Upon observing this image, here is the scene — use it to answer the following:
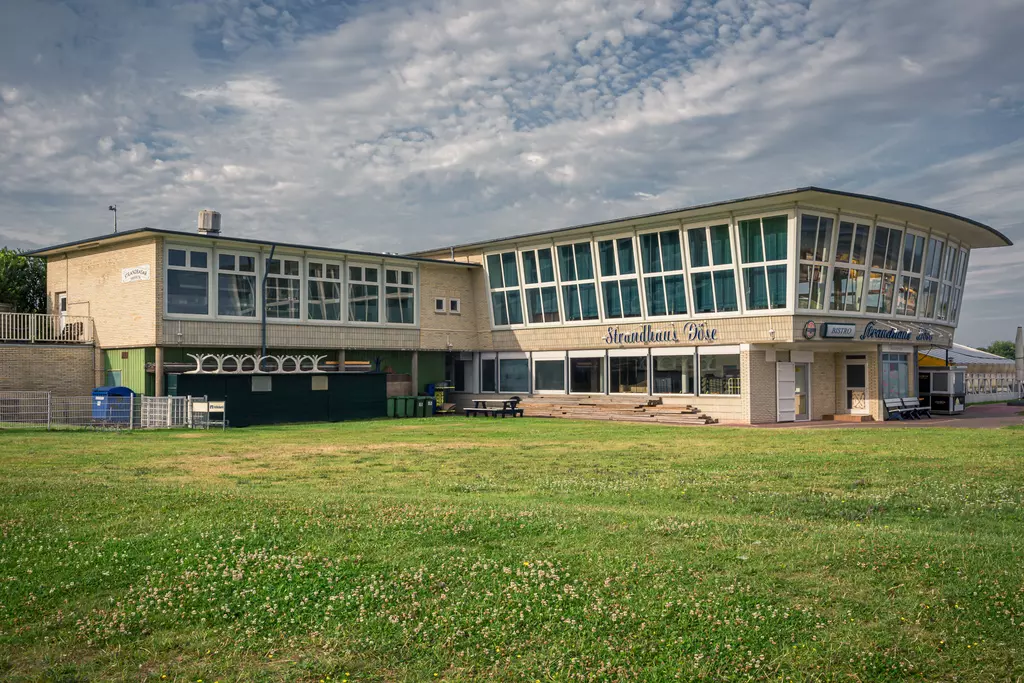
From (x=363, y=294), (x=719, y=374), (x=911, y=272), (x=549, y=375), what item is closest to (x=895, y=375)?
(x=911, y=272)

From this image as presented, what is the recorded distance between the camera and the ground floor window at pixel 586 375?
38.7 m

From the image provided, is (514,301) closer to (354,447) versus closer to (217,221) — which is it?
(217,221)

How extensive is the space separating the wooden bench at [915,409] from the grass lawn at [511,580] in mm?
24272

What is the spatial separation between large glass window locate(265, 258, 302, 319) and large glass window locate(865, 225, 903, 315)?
24169 mm

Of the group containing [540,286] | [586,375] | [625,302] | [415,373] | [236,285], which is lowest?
[586,375]

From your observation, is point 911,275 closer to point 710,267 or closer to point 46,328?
point 710,267

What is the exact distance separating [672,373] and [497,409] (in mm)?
8318

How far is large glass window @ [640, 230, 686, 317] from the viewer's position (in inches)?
1401

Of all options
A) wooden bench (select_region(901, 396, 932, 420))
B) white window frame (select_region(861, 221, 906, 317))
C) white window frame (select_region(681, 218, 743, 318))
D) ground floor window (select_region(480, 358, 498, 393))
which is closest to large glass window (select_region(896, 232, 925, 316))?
white window frame (select_region(861, 221, 906, 317))

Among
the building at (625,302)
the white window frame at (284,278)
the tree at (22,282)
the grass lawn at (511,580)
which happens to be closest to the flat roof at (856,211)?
the building at (625,302)

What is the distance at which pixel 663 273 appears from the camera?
118ft

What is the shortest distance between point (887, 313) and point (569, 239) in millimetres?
14246

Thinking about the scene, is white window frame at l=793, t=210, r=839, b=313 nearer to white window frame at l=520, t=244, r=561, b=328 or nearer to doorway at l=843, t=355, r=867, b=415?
doorway at l=843, t=355, r=867, b=415

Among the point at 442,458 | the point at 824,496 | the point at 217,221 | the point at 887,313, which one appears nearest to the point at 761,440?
the point at 442,458
